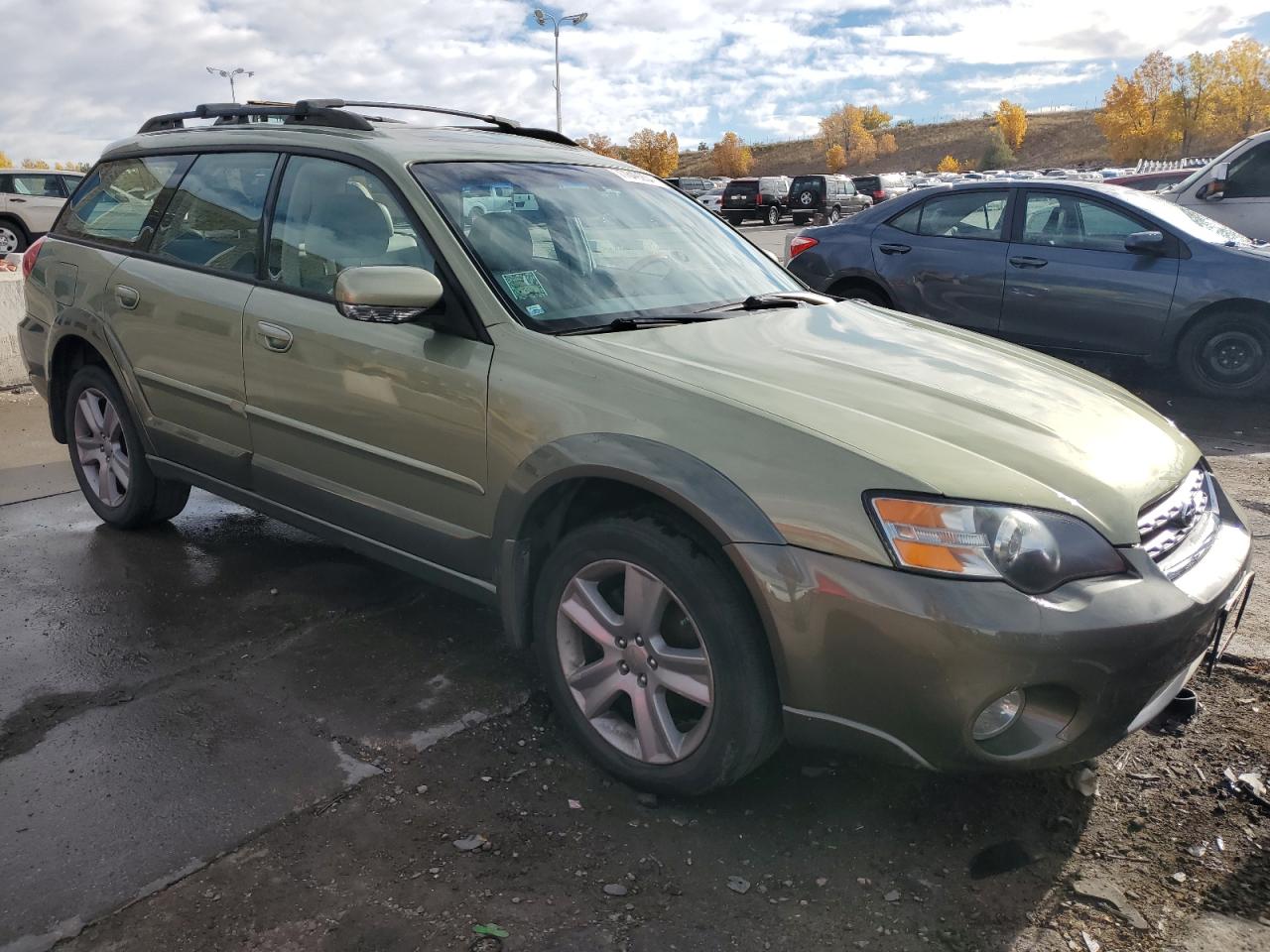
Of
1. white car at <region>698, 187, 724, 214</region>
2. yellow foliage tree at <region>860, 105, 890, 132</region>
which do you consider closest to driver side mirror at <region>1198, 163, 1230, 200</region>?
white car at <region>698, 187, 724, 214</region>

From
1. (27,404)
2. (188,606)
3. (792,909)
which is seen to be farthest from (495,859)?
(27,404)

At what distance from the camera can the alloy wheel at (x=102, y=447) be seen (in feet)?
15.1

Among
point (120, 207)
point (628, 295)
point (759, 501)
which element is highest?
point (120, 207)

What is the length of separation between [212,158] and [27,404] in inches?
173

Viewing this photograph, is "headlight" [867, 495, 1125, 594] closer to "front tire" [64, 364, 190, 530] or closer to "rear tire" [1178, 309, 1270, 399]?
"front tire" [64, 364, 190, 530]

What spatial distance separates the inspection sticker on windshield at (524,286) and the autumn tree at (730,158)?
11925 cm

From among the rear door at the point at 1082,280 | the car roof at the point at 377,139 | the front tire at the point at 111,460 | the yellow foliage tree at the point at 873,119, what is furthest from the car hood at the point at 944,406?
the yellow foliage tree at the point at 873,119

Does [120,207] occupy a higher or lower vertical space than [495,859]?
higher

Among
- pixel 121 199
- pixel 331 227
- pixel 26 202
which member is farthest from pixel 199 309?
pixel 26 202

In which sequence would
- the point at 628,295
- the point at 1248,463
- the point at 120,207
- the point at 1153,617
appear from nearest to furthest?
1. the point at 1153,617
2. the point at 628,295
3. the point at 120,207
4. the point at 1248,463

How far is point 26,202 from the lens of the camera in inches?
728

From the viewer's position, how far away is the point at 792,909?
231 centimetres

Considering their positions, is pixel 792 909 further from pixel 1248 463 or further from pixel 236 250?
pixel 1248 463

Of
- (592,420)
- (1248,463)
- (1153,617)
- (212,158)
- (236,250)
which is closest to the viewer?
(1153,617)
